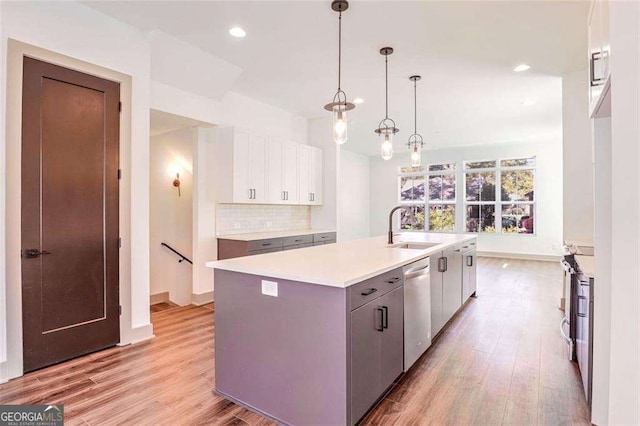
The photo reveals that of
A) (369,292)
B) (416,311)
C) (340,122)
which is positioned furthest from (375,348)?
(340,122)

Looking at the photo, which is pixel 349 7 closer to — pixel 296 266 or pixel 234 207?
pixel 296 266

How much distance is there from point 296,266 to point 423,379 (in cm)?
132

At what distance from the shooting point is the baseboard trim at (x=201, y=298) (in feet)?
14.8

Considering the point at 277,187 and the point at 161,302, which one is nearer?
the point at 161,302

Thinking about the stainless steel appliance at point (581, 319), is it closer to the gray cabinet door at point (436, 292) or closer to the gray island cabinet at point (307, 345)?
the gray cabinet door at point (436, 292)

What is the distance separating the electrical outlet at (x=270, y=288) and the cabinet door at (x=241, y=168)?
108 inches

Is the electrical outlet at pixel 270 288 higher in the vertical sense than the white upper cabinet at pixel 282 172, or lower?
lower

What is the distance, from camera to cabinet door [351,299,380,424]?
180 centimetres

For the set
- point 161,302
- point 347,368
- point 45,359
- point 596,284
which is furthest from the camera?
point 161,302

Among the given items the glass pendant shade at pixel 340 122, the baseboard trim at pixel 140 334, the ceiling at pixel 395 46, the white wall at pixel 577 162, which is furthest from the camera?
the white wall at pixel 577 162

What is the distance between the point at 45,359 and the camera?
2645mm

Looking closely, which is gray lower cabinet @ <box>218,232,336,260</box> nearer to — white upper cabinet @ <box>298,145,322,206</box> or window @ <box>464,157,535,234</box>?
white upper cabinet @ <box>298,145,322,206</box>

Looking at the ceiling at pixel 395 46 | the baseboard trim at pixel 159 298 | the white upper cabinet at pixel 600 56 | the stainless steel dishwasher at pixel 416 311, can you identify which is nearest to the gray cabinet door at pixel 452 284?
the stainless steel dishwasher at pixel 416 311

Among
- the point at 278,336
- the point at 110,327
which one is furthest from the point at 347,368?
the point at 110,327
